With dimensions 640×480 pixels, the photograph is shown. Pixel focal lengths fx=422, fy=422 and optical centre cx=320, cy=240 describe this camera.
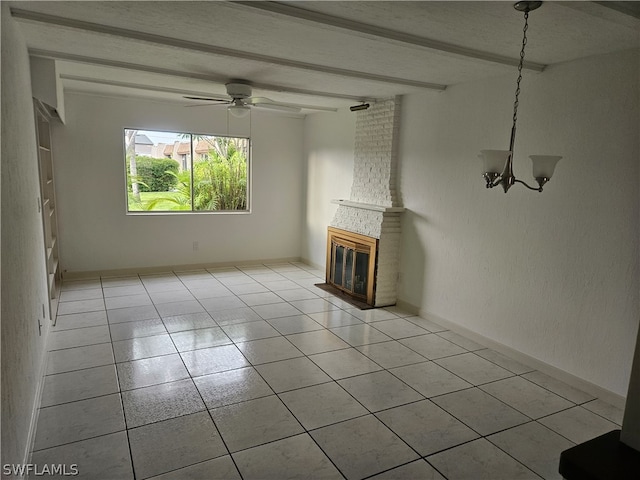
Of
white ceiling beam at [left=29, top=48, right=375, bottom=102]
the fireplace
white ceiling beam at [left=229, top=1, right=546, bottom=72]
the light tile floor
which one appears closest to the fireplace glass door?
the fireplace

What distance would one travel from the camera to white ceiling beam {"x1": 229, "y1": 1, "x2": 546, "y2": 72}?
2250mm

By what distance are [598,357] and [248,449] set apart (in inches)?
97.8

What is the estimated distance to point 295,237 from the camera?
7199 mm

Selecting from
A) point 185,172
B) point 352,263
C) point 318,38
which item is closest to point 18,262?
point 318,38

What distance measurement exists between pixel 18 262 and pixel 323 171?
15.2 ft

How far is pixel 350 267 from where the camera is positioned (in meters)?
5.25

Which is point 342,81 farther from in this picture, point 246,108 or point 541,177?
point 541,177

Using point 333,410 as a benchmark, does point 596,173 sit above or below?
above

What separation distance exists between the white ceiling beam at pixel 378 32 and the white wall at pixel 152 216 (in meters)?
4.07

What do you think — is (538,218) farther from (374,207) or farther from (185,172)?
(185,172)

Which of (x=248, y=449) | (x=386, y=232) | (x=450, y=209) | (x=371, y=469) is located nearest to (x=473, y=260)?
(x=450, y=209)

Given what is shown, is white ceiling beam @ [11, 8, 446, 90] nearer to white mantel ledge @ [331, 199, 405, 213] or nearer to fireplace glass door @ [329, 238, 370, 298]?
white mantel ledge @ [331, 199, 405, 213]

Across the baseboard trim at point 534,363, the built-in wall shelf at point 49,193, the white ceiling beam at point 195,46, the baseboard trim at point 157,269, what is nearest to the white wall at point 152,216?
the baseboard trim at point 157,269

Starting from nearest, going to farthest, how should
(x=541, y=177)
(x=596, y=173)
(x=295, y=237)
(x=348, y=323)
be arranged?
(x=541, y=177), (x=596, y=173), (x=348, y=323), (x=295, y=237)
